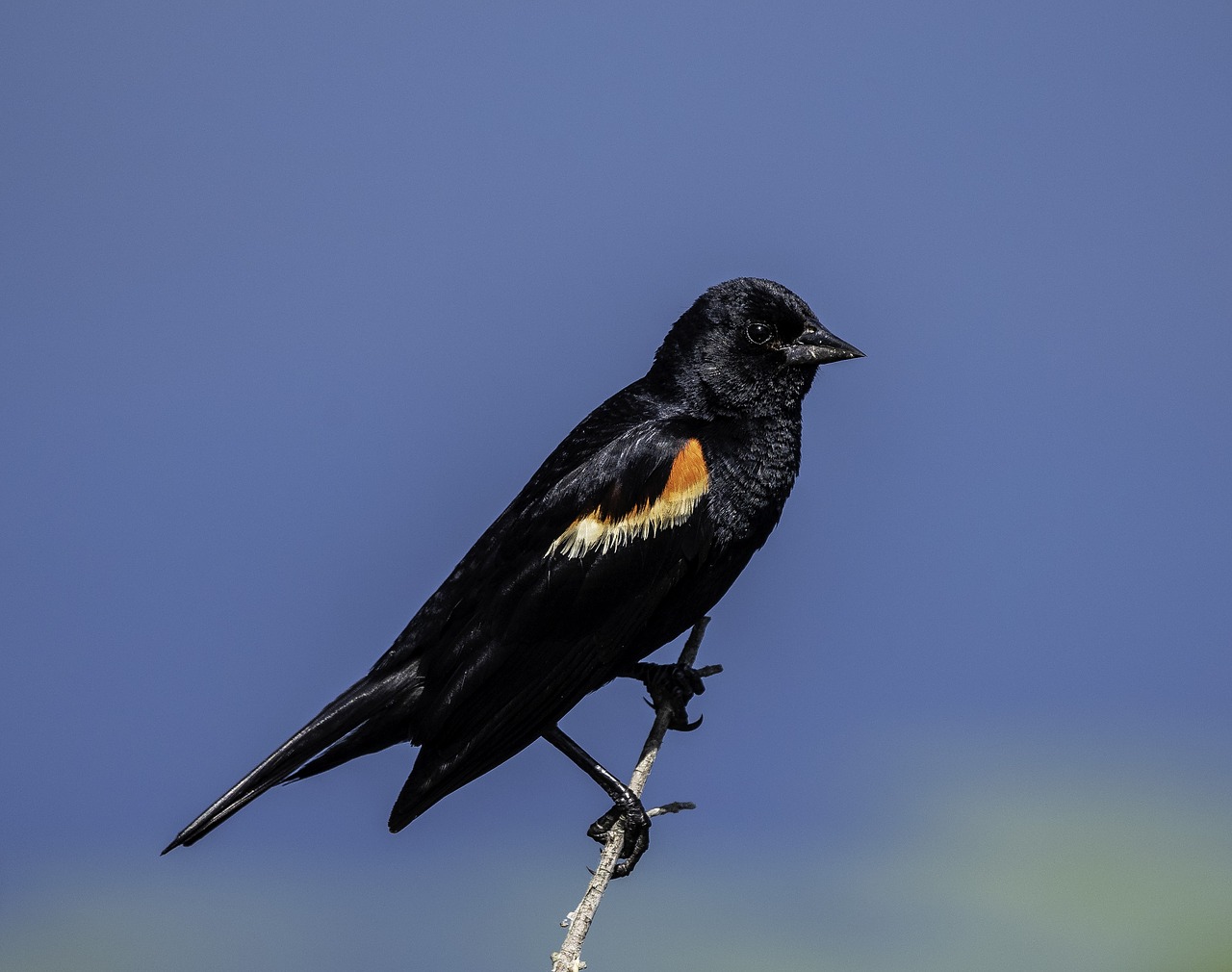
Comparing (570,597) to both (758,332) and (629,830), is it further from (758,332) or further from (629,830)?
(758,332)

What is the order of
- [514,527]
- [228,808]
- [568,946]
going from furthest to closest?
1. [514,527]
2. [228,808]
3. [568,946]

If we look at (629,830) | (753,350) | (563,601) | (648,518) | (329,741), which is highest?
(753,350)

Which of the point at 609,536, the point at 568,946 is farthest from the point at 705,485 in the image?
the point at 568,946

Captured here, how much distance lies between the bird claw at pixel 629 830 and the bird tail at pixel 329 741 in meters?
0.59

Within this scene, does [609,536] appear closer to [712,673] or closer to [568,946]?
[712,673]

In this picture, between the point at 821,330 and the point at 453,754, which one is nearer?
the point at 453,754

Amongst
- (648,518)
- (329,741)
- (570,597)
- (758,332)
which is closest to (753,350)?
(758,332)

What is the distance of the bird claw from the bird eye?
4.38 feet

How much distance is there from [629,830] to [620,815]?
45 millimetres

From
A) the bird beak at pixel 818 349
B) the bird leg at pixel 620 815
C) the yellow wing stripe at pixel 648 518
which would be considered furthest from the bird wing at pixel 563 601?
the bird beak at pixel 818 349

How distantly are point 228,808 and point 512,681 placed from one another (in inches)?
31.0

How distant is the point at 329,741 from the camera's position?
360 cm

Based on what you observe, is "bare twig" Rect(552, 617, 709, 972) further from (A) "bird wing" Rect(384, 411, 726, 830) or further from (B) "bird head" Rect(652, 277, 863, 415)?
(B) "bird head" Rect(652, 277, 863, 415)

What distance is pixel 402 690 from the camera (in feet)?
12.1
